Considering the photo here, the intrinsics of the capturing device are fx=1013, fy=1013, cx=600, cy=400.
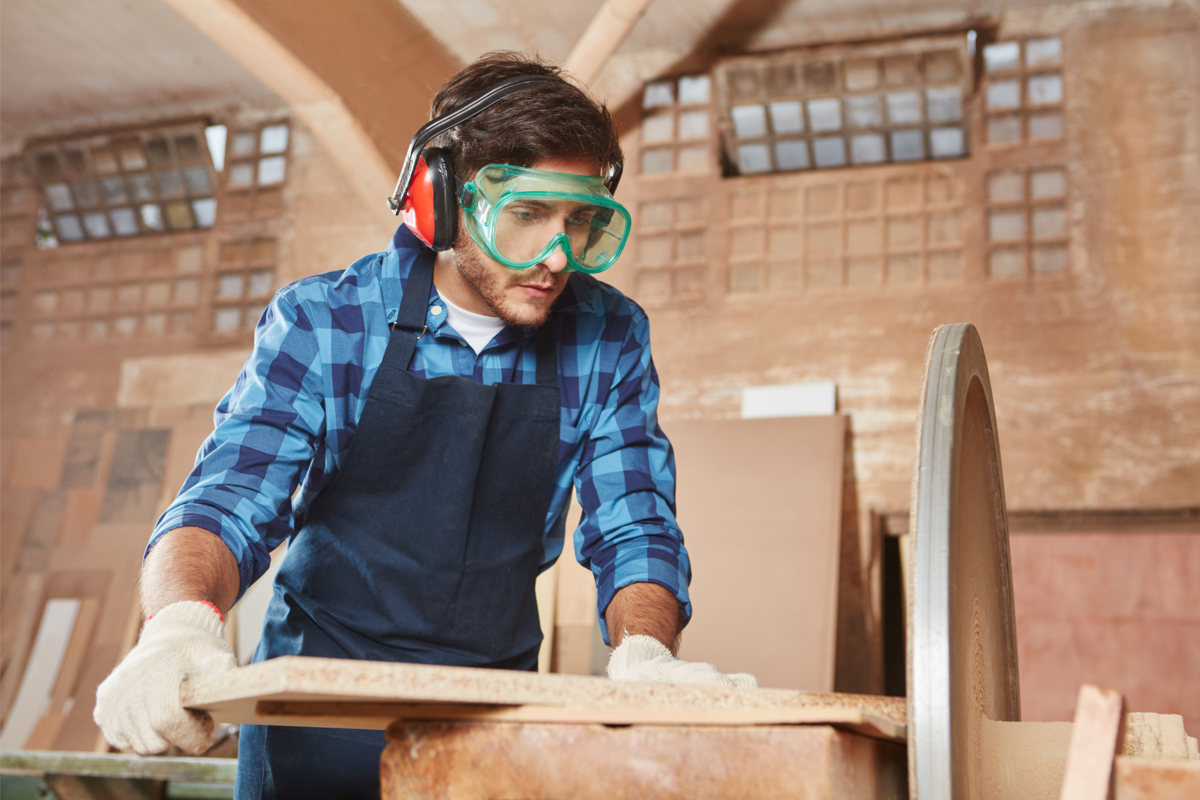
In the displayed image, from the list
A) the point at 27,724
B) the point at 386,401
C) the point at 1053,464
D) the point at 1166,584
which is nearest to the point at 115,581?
the point at 27,724

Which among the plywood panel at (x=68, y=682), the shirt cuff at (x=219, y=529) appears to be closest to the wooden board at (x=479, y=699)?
the shirt cuff at (x=219, y=529)

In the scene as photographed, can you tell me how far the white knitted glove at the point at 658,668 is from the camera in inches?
48.9

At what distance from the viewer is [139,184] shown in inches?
232

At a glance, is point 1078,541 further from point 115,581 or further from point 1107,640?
point 115,581

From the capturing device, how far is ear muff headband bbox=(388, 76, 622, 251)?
1.71 metres

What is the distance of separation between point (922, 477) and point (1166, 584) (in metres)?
3.80

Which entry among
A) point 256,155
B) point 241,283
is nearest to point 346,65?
point 256,155

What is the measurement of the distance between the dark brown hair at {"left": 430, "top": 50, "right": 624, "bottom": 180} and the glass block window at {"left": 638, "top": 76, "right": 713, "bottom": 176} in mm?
3475

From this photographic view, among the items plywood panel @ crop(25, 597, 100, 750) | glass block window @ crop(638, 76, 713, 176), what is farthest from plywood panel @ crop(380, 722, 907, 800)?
glass block window @ crop(638, 76, 713, 176)

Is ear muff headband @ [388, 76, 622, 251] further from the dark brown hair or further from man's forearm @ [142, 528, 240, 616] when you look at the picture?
man's forearm @ [142, 528, 240, 616]

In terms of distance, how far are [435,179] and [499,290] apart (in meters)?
0.22

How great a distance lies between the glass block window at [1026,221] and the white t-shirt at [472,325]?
344 cm

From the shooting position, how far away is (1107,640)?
4.06 metres

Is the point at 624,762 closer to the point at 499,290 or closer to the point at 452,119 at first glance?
the point at 499,290
